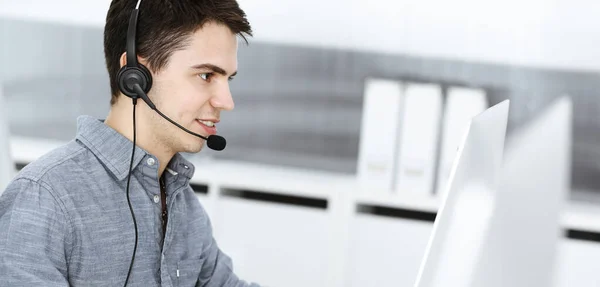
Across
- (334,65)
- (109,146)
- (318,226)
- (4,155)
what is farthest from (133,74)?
(334,65)

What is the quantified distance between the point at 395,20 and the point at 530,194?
2714mm

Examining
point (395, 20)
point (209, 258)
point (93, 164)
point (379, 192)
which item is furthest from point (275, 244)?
point (93, 164)

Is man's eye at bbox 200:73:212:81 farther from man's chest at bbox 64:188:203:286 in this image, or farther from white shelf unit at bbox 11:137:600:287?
white shelf unit at bbox 11:137:600:287

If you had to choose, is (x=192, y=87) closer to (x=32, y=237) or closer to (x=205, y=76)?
(x=205, y=76)

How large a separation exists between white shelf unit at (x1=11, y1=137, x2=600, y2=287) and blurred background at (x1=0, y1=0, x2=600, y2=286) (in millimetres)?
135

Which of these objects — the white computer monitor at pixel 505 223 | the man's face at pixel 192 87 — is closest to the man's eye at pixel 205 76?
the man's face at pixel 192 87

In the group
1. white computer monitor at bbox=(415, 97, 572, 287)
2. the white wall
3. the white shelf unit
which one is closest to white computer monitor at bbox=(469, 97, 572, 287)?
white computer monitor at bbox=(415, 97, 572, 287)

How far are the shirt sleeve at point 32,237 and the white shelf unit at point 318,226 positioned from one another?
1.90m

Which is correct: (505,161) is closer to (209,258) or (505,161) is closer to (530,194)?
(530,194)

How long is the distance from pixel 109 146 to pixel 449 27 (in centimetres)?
221

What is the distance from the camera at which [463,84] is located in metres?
3.26

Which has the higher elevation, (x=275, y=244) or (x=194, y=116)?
(x=194, y=116)

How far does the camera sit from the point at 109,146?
133 centimetres

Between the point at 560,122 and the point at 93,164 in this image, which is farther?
the point at 93,164
